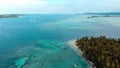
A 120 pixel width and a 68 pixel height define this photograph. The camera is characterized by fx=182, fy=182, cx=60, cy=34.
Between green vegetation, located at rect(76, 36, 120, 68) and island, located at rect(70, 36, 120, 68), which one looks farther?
island, located at rect(70, 36, 120, 68)

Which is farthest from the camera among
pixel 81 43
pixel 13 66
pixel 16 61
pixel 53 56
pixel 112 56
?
pixel 81 43

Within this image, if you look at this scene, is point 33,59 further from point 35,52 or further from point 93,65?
point 93,65

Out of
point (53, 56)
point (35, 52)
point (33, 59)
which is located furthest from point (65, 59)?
point (35, 52)

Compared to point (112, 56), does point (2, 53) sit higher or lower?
lower

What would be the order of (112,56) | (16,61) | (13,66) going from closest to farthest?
(112,56)
(13,66)
(16,61)

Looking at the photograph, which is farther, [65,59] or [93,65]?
[65,59]

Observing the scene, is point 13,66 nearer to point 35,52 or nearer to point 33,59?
point 33,59

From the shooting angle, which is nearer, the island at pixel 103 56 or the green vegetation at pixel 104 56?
the green vegetation at pixel 104 56

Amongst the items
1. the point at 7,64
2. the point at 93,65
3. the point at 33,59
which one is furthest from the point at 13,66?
the point at 93,65

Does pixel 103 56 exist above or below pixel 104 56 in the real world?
above

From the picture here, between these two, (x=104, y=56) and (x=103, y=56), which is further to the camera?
(x=104, y=56)
